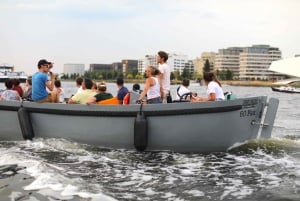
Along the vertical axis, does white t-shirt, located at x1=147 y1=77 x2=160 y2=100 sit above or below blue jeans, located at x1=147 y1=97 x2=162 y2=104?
above

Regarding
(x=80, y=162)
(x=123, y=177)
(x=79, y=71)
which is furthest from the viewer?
(x=79, y=71)

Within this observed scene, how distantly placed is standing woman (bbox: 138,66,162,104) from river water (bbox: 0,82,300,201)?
121 centimetres

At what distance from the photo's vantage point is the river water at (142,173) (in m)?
6.39

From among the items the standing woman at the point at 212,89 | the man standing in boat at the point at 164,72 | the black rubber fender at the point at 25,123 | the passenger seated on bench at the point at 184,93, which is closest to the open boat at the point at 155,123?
the black rubber fender at the point at 25,123

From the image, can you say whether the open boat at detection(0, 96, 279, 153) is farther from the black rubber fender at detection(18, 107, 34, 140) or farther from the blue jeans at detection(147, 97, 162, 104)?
the blue jeans at detection(147, 97, 162, 104)

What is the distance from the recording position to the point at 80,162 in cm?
855

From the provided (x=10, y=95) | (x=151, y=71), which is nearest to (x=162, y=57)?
(x=151, y=71)

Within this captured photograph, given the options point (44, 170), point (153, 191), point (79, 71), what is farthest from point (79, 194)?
point (79, 71)

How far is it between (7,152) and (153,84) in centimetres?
337

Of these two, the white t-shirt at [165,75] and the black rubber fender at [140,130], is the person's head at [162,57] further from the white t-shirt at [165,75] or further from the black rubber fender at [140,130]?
the black rubber fender at [140,130]

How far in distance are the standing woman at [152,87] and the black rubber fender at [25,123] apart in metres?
2.67

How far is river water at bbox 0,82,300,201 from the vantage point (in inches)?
251

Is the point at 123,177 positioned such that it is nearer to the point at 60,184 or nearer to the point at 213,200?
the point at 60,184

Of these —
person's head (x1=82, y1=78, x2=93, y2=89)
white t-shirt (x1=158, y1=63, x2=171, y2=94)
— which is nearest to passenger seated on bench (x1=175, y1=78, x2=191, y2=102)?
white t-shirt (x1=158, y1=63, x2=171, y2=94)
